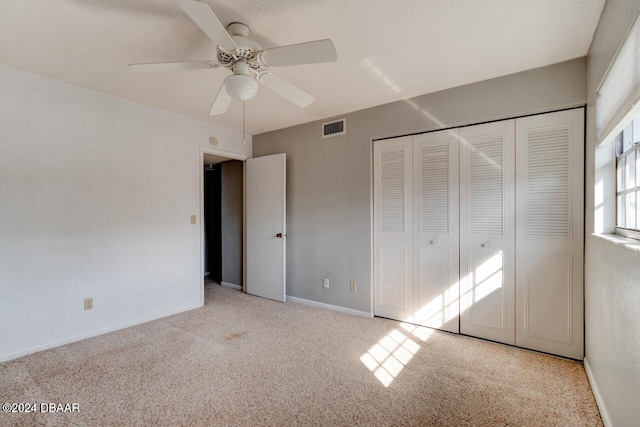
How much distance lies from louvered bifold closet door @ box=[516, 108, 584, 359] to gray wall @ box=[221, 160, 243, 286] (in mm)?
3710

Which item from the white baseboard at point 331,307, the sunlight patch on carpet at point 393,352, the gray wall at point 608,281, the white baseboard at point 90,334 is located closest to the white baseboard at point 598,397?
the gray wall at point 608,281

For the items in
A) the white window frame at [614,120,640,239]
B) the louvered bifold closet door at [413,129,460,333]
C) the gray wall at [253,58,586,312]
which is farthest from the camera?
the louvered bifold closet door at [413,129,460,333]

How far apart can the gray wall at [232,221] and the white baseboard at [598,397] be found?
4.08m

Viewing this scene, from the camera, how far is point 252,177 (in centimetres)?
427

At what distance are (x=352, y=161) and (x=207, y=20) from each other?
2291mm

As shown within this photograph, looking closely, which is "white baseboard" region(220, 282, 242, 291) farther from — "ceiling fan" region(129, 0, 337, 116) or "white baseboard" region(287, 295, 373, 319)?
"ceiling fan" region(129, 0, 337, 116)

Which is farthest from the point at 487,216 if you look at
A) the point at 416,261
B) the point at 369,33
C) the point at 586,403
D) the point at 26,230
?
the point at 26,230

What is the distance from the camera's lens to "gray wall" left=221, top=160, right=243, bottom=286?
4719 millimetres

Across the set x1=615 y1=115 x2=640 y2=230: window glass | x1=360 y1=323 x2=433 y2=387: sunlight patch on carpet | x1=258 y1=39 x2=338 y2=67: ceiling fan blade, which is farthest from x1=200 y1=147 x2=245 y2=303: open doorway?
x1=615 y1=115 x2=640 y2=230: window glass

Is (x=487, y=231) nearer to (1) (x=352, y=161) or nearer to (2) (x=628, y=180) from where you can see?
(2) (x=628, y=180)

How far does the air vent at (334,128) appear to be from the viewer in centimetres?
354

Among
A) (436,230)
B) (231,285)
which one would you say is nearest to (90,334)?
(231,285)

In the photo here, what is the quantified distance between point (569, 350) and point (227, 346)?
111 inches

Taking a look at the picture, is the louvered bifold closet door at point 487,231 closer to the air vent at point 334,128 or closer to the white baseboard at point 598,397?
the white baseboard at point 598,397
